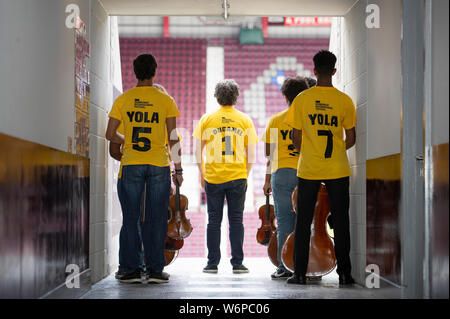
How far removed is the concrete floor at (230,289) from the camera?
2902mm

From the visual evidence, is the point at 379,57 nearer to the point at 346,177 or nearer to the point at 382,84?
the point at 382,84

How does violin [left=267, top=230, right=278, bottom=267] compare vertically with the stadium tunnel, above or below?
below

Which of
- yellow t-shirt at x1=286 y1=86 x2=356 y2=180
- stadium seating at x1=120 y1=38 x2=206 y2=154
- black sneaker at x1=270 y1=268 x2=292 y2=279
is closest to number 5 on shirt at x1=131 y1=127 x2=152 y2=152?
yellow t-shirt at x1=286 y1=86 x2=356 y2=180

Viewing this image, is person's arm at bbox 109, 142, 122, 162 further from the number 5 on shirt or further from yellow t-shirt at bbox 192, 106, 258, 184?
yellow t-shirt at bbox 192, 106, 258, 184

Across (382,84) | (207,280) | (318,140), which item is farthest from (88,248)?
(382,84)

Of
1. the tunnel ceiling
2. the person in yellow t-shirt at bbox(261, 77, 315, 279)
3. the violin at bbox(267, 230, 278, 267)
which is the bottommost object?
the violin at bbox(267, 230, 278, 267)

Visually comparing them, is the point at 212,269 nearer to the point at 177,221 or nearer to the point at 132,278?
the point at 177,221

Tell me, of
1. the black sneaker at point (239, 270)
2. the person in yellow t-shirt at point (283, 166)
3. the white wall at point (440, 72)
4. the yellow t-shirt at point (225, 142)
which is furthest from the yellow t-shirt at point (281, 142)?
the white wall at point (440, 72)

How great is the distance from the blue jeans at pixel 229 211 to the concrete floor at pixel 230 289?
0.19 meters

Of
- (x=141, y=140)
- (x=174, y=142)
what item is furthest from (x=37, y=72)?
(x=174, y=142)

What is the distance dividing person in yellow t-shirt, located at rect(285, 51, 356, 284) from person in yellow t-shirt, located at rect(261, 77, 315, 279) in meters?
0.40

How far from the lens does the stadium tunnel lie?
214cm
